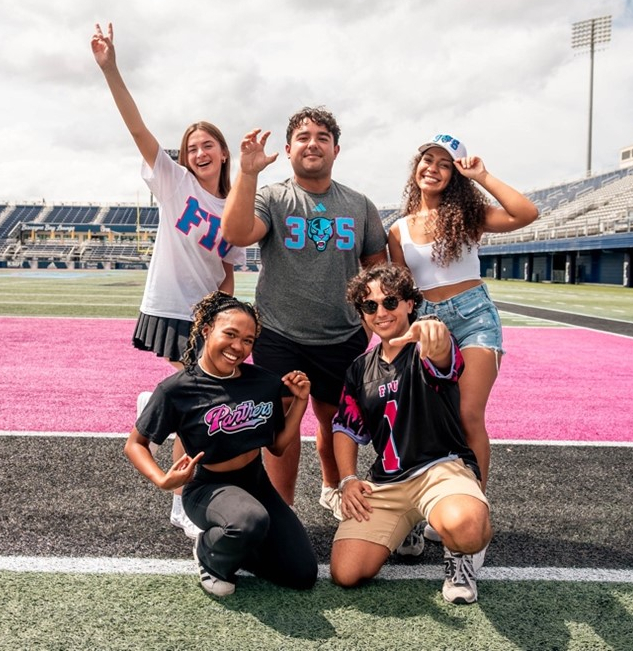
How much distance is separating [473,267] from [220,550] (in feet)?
5.85

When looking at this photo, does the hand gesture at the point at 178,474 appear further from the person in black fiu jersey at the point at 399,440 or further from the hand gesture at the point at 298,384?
Result: the person in black fiu jersey at the point at 399,440

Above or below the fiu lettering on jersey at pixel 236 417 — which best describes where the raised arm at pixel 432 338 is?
above

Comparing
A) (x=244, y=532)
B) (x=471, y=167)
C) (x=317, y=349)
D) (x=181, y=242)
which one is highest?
(x=471, y=167)

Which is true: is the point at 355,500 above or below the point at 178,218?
below

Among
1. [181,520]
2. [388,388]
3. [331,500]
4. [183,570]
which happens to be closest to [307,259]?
[388,388]

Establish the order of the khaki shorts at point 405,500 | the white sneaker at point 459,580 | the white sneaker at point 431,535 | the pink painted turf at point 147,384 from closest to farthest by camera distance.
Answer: the white sneaker at point 459,580 → the khaki shorts at point 405,500 → the white sneaker at point 431,535 → the pink painted turf at point 147,384

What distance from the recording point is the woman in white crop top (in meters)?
2.96

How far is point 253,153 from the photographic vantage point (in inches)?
109

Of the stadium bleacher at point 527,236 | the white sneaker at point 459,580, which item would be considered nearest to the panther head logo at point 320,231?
the white sneaker at point 459,580

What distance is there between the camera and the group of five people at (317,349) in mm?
2615

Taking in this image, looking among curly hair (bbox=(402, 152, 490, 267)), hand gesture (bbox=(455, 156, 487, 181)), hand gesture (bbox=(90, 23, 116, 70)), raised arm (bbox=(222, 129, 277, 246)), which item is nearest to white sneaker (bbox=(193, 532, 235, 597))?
raised arm (bbox=(222, 129, 277, 246))

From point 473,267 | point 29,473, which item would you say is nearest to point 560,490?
point 473,267

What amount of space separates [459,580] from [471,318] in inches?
47.5

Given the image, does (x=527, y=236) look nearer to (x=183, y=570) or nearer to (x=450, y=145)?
(x=450, y=145)
